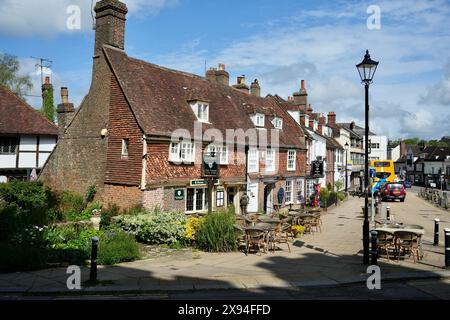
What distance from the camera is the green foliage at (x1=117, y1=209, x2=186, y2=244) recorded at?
549 inches

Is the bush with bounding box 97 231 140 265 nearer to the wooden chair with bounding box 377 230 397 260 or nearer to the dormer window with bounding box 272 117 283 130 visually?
the wooden chair with bounding box 377 230 397 260

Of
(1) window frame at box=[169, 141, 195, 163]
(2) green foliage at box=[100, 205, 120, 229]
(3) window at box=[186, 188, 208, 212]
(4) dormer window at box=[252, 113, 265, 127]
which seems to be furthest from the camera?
(4) dormer window at box=[252, 113, 265, 127]

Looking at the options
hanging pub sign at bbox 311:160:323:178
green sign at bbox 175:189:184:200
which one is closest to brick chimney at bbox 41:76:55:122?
green sign at bbox 175:189:184:200

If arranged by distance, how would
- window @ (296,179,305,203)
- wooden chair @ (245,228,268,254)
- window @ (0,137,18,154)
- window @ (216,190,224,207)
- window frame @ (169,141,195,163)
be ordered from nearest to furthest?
wooden chair @ (245,228,268,254), window frame @ (169,141,195,163), window @ (216,190,224,207), window @ (0,137,18,154), window @ (296,179,305,203)

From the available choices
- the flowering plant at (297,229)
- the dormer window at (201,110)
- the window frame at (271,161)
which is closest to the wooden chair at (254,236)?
the flowering plant at (297,229)

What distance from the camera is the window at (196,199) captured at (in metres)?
19.3

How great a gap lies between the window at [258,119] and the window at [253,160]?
252 cm

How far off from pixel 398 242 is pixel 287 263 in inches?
143

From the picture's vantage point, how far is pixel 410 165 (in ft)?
344

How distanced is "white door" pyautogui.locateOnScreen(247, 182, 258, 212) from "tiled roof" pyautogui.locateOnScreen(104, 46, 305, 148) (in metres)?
3.74

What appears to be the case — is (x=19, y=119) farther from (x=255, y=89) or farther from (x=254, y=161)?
(x=255, y=89)

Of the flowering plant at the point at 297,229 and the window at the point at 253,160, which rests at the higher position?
the window at the point at 253,160

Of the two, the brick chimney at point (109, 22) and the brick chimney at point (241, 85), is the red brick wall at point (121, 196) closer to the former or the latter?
the brick chimney at point (109, 22)
